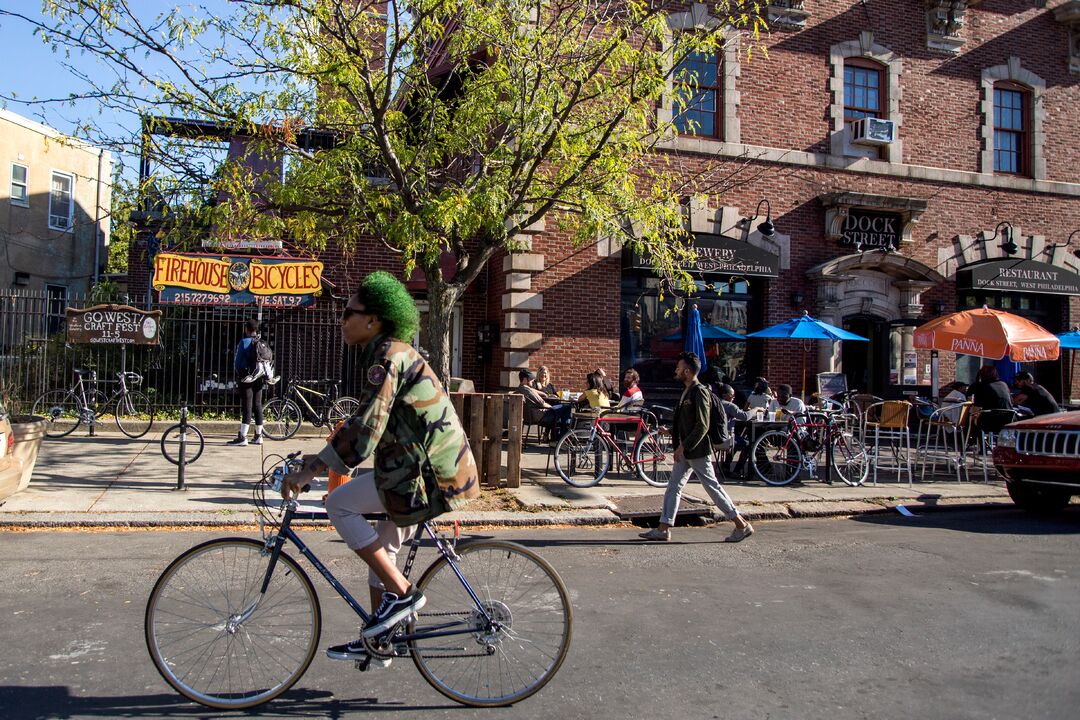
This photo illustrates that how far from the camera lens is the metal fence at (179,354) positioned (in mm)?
13898

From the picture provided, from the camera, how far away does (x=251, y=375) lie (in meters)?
12.2

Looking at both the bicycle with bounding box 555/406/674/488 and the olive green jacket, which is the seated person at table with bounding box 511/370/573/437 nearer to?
the bicycle with bounding box 555/406/674/488

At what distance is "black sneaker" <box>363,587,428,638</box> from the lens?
137 inches

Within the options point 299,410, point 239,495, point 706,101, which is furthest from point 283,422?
point 706,101

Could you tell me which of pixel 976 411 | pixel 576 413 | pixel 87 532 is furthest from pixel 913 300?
pixel 87 532

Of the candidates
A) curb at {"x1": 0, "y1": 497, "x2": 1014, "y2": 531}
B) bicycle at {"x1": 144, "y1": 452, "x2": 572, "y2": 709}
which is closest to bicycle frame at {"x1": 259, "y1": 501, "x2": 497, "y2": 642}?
bicycle at {"x1": 144, "y1": 452, "x2": 572, "y2": 709}

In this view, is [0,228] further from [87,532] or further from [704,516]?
[704,516]

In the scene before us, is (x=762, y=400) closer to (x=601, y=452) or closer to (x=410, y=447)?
(x=601, y=452)

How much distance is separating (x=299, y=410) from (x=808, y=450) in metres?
8.38

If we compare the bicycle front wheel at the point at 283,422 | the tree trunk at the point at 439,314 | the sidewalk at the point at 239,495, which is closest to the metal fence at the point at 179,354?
the bicycle front wheel at the point at 283,422

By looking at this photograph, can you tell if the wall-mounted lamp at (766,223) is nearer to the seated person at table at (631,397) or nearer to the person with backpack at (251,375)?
the seated person at table at (631,397)

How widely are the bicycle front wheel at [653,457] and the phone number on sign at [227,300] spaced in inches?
307

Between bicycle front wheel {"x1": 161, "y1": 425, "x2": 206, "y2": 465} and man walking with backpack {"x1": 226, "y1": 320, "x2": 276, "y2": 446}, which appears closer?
bicycle front wheel {"x1": 161, "y1": 425, "x2": 206, "y2": 465}

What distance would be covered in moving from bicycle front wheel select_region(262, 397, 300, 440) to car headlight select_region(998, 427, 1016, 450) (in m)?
10.4
